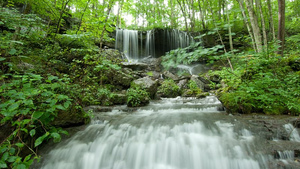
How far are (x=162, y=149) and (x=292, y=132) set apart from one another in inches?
101

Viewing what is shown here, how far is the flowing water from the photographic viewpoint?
224 cm

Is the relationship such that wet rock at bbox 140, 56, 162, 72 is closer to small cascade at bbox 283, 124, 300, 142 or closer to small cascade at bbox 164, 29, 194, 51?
small cascade at bbox 164, 29, 194, 51

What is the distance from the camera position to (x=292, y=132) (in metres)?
2.64

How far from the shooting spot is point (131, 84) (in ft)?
23.1

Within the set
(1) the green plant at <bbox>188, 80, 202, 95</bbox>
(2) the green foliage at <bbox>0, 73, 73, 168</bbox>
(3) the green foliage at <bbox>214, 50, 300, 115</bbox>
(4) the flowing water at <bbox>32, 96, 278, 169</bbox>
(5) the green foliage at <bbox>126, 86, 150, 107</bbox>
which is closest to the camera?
(2) the green foliage at <bbox>0, 73, 73, 168</bbox>

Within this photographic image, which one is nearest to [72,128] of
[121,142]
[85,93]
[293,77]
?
[121,142]

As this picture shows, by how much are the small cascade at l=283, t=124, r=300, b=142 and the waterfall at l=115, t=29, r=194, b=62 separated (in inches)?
494

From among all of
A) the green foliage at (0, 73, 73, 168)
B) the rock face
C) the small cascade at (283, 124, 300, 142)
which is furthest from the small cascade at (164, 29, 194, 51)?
the green foliage at (0, 73, 73, 168)

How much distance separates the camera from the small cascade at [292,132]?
2531 millimetres

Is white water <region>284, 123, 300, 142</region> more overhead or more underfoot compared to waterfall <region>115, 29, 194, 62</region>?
more underfoot

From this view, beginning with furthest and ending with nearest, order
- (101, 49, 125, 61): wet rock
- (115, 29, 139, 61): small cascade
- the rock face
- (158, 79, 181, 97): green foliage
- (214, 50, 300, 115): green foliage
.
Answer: (115, 29, 139, 61): small cascade < (158, 79, 181, 97): green foliage < the rock face < (101, 49, 125, 61): wet rock < (214, 50, 300, 115): green foliage

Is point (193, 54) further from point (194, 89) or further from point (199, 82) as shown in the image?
point (199, 82)

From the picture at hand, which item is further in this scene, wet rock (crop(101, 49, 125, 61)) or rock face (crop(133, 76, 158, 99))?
rock face (crop(133, 76, 158, 99))

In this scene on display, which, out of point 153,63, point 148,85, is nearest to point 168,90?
point 148,85
